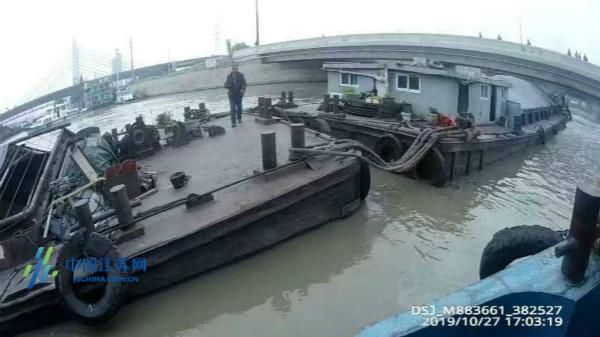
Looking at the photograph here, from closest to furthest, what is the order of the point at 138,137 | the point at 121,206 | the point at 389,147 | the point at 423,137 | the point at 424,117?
the point at 121,206, the point at 138,137, the point at 423,137, the point at 389,147, the point at 424,117

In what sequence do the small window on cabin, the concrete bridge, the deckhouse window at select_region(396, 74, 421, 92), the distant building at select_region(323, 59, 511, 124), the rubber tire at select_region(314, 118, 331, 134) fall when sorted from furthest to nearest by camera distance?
the concrete bridge → the small window on cabin → the deckhouse window at select_region(396, 74, 421, 92) → the distant building at select_region(323, 59, 511, 124) → the rubber tire at select_region(314, 118, 331, 134)

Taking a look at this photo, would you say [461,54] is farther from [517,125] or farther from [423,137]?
[423,137]

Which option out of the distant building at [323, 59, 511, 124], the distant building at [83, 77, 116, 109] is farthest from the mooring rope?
A: the distant building at [83, 77, 116, 109]

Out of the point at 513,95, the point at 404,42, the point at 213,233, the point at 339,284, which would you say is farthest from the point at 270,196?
the point at 404,42

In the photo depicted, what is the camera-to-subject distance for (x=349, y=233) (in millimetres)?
6863

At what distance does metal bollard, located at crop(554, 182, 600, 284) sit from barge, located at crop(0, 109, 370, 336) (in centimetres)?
393

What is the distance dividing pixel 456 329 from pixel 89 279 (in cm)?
413

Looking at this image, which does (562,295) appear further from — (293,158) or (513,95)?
(513,95)

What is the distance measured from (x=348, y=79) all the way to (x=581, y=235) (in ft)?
41.8

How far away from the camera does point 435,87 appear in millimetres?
11781

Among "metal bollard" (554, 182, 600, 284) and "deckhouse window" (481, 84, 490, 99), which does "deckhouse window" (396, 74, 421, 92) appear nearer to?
"deckhouse window" (481, 84, 490, 99)

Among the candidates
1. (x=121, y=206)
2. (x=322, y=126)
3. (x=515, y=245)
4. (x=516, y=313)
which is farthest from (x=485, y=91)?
(x=516, y=313)

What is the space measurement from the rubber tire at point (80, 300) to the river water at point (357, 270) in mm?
272
